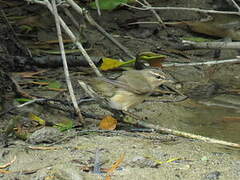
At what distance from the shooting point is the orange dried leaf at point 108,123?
16.9 feet

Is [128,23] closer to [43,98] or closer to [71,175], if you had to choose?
[43,98]

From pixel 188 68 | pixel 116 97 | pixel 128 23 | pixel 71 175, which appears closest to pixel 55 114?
pixel 116 97

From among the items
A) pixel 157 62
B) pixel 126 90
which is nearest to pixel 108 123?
pixel 126 90

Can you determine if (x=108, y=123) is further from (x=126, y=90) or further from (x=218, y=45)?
(x=218, y=45)

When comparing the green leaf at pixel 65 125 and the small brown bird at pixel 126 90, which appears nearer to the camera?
the green leaf at pixel 65 125

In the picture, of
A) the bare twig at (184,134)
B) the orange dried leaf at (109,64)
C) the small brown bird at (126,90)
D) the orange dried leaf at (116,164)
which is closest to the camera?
the orange dried leaf at (116,164)

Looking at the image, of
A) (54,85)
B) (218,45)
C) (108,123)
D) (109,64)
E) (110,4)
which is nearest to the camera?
(108,123)

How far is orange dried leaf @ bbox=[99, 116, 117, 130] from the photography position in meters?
5.14

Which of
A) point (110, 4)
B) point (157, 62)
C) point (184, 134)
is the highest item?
point (110, 4)

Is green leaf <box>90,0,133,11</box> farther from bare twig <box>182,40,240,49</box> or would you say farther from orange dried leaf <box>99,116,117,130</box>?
orange dried leaf <box>99,116,117,130</box>

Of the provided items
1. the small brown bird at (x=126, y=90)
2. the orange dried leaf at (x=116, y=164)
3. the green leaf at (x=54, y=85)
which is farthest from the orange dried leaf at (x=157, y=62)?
the orange dried leaf at (x=116, y=164)

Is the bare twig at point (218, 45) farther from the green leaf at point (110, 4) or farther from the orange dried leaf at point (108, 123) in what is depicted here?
the orange dried leaf at point (108, 123)

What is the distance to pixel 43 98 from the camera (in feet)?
18.1

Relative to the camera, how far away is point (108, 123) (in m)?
5.20
